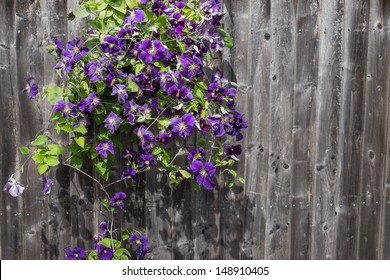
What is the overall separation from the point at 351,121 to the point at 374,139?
6.4 inches

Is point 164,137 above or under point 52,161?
above

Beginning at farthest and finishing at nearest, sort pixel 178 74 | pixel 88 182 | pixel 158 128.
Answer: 1. pixel 88 182
2. pixel 158 128
3. pixel 178 74

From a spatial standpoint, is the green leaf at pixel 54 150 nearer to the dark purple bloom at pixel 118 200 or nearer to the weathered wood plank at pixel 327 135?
the dark purple bloom at pixel 118 200

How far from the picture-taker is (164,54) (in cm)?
248

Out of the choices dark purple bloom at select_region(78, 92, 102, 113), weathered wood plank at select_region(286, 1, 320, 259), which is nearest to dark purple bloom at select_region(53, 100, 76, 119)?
dark purple bloom at select_region(78, 92, 102, 113)

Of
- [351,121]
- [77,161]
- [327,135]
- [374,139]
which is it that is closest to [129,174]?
[77,161]

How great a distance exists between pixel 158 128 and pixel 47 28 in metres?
0.76

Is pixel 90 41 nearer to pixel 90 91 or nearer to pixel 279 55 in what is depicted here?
pixel 90 91

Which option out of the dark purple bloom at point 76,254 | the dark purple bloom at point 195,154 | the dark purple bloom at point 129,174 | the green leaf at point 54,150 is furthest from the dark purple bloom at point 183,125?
the dark purple bloom at point 76,254

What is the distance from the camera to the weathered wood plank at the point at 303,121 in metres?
2.77

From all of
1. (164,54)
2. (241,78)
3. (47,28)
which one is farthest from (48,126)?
(241,78)

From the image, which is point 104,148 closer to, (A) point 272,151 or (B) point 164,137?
(B) point 164,137

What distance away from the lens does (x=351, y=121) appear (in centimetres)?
285

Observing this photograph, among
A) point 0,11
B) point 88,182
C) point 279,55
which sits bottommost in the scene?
point 88,182
